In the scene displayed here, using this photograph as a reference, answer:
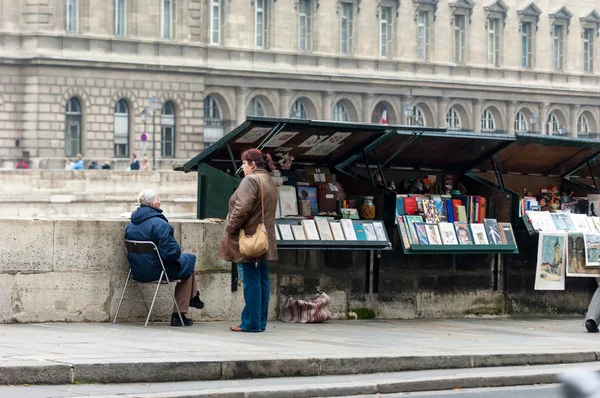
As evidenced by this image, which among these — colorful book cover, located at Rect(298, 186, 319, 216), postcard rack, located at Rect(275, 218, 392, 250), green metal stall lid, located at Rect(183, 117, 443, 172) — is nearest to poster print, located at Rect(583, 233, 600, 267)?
green metal stall lid, located at Rect(183, 117, 443, 172)

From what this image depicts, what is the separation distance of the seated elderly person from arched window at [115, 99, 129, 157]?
5196cm

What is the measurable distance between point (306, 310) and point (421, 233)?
2.03 meters

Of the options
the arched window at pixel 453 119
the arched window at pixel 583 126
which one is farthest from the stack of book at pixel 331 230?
the arched window at pixel 583 126

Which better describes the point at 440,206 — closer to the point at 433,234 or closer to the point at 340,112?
the point at 433,234

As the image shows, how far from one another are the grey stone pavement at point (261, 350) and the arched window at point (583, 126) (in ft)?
234

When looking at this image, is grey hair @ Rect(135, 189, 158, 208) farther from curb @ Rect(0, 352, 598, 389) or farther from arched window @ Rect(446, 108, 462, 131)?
arched window @ Rect(446, 108, 462, 131)

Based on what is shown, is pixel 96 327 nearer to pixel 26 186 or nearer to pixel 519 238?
pixel 519 238

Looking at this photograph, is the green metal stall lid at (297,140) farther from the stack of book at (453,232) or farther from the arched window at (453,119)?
the arched window at (453,119)

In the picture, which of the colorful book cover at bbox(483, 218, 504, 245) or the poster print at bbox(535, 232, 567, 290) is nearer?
the colorful book cover at bbox(483, 218, 504, 245)

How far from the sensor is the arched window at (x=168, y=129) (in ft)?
226

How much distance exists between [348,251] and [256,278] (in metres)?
2.45

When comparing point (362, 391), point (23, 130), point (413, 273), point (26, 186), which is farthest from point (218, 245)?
point (23, 130)

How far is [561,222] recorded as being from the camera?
63.4 feet

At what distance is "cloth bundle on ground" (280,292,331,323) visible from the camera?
1647 cm
